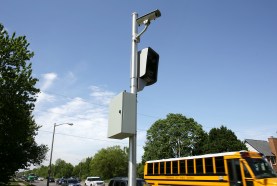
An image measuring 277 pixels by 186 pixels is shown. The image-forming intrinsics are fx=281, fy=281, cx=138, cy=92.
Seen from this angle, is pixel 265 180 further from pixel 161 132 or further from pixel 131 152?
pixel 161 132

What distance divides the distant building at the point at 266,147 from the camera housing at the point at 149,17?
59.6 meters

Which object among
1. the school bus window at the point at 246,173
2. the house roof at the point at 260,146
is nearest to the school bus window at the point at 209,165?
the school bus window at the point at 246,173

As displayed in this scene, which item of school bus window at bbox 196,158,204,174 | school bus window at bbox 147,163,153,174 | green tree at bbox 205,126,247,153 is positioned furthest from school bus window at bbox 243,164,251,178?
green tree at bbox 205,126,247,153

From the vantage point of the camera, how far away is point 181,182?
67.1 feet

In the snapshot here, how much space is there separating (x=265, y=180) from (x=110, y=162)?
81.3 metres

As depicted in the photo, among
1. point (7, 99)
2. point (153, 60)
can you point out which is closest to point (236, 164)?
point (153, 60)

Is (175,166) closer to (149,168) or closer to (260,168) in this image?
(149,168)

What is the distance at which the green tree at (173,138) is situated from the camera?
200 feet

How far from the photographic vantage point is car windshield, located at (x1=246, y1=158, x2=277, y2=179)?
49.0 ft

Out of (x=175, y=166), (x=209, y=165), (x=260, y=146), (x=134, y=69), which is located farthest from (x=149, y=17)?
(x=260, y=146)

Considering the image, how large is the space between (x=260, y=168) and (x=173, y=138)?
4733cm

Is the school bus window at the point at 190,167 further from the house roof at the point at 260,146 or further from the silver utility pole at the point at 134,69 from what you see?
the house roof at the point at 260,146

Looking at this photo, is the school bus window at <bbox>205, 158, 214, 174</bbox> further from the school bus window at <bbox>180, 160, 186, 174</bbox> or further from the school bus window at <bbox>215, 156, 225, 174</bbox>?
the school bus window at <bbox>180, 160, 186, 174</bbox>

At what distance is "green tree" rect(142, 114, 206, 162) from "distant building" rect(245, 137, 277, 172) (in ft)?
38.7
